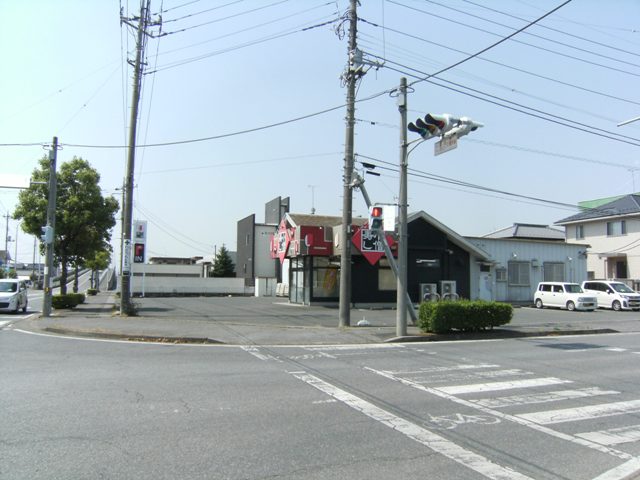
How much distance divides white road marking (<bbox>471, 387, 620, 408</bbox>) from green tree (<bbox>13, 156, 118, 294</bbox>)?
2433 cm

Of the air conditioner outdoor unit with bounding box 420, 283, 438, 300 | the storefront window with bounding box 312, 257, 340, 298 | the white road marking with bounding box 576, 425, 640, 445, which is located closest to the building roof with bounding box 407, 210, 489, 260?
the air conditioner outdoor unit with bounding box 420, 283, 438, 300

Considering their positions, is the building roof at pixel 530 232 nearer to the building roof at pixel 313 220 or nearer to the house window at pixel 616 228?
the house window at pixel 616 228

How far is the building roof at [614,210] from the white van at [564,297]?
44.6 feet

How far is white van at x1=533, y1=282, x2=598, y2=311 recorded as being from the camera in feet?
97.1

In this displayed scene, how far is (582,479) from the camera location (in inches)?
187

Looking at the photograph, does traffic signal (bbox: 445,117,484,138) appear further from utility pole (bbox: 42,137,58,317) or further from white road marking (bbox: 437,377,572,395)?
utility pole (bbox: 42,137,58,317)

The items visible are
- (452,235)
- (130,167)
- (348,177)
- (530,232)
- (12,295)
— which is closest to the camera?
(348,177)

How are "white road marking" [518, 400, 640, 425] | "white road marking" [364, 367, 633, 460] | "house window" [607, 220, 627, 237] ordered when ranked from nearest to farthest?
"white road marking" [364, 367, 633, 460] → "white road marking" [518, 400, 640, 425] → "house window" [607, 220, 627, 237]

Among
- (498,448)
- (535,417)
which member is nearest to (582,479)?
(498,448)

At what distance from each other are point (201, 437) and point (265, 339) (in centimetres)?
885

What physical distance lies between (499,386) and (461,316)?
735cm

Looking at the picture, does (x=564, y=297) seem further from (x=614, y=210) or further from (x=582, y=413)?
(x=582, y=413)

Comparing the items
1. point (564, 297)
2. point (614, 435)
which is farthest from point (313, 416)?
point (564, 297)

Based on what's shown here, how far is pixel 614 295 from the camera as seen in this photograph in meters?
30.7
